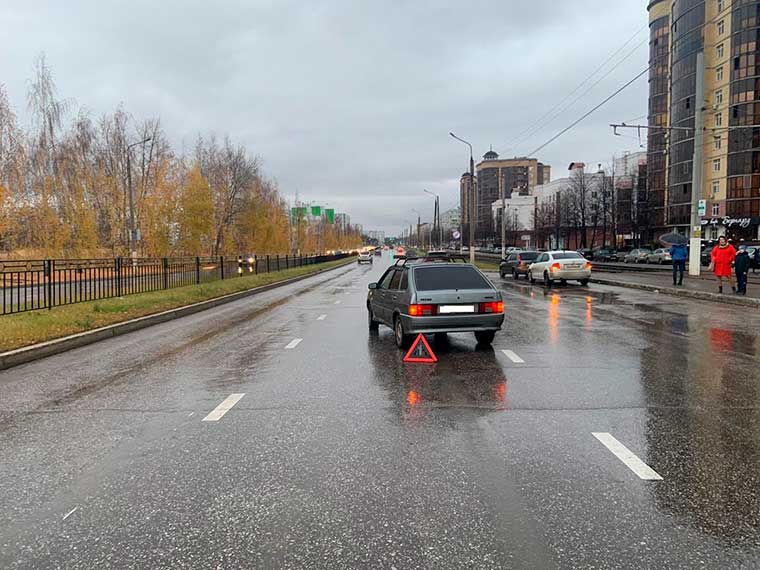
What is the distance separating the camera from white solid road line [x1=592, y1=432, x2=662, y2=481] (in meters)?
4.13

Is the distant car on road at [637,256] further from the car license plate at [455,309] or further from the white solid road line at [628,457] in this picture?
the white solid road line at [628,457]

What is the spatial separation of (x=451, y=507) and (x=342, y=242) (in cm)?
13546

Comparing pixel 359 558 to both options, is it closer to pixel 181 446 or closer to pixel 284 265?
pixel 181 446

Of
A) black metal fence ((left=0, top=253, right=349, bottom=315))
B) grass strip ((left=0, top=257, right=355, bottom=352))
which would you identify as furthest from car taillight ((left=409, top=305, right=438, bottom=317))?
black metal fence ((left=0, top=253, right=349, bottom=315))

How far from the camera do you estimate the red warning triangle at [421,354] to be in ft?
28.8

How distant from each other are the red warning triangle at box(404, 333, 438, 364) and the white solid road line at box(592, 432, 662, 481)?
12.7 ft

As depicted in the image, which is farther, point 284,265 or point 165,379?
point 284,265

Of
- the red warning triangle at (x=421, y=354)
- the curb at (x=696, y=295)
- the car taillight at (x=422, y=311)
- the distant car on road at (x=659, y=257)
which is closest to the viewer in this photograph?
the red warning triangle at (x=421, y=354)

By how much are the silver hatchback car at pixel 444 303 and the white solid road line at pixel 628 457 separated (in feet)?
15.0

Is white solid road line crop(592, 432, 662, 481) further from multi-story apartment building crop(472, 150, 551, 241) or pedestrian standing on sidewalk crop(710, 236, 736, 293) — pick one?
multi-story apartment building crop(472, 150, 551, 241)

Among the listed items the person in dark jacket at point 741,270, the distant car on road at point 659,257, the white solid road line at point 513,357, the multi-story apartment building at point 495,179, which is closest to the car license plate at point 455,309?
the white solid road line at point 513,357

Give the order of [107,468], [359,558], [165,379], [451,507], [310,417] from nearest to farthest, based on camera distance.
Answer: [359,558]
[451,507]
[107,468]
[310,417]
[165,379]

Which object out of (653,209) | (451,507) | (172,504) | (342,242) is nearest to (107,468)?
(172,504)

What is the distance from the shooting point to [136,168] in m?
49.4
